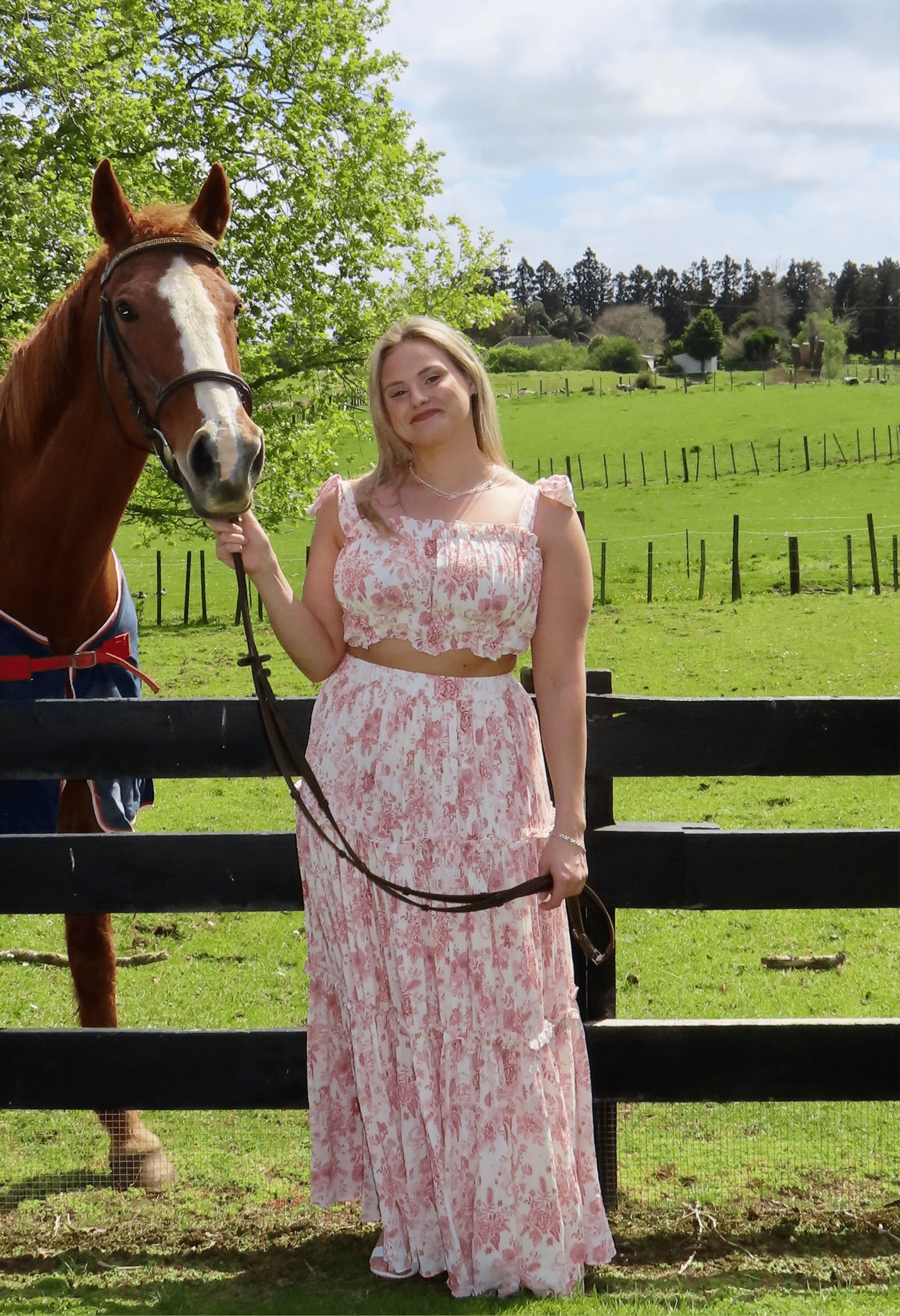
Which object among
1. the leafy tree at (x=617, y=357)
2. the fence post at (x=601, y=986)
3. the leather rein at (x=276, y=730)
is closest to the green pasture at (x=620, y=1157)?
the fence post at (x=601, y=986)

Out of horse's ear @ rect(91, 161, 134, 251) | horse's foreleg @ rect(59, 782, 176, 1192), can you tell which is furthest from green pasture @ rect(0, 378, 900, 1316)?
horse's ear @ rect(91, 161, 134, 251)

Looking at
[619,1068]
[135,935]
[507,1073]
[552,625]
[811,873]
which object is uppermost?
[552,625]

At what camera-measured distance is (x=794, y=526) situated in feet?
108

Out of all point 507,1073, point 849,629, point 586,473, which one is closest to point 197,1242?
point 507,1073

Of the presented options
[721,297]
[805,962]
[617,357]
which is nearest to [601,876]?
[805,962]

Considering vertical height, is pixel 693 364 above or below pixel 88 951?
above

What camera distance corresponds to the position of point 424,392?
9.76 feet

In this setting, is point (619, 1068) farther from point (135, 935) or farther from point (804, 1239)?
point (135, 935)

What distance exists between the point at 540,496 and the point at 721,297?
468 ft

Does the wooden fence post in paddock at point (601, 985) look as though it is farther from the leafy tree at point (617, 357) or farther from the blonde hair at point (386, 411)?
the leafy tree at point (617, 357)

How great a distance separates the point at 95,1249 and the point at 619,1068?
1.50 metres

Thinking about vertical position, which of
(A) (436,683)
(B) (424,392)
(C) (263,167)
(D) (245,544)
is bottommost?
(A) (436,683)

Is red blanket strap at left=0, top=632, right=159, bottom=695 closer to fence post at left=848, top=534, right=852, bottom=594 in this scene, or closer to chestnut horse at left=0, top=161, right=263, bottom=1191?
chestnut horse at left=0, top=161, right=263, bottom=1191

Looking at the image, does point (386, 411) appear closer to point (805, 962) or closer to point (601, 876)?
point (601, 876)
